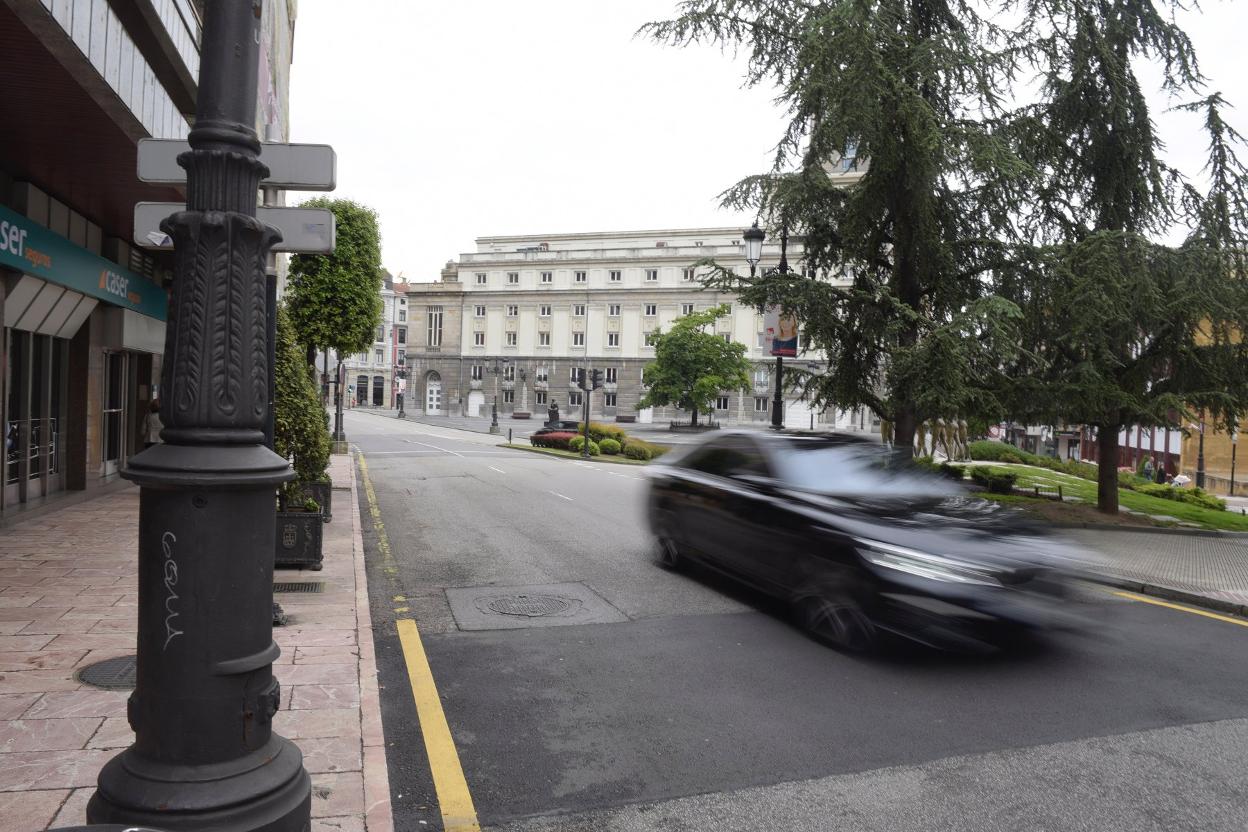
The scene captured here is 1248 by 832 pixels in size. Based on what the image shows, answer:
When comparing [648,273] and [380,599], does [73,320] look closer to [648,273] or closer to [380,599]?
[380,599]

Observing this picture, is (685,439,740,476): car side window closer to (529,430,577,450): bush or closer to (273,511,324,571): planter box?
(273,511,324,571): planter box

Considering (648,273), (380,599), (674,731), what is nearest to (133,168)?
(380,599)

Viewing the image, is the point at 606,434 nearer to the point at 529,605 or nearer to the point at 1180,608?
the point at 1180,608

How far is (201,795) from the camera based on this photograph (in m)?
2.66

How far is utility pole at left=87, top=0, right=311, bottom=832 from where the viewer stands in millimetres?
2674

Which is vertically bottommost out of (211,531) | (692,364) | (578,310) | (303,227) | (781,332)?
(211,531)

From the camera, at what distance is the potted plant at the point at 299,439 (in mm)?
9086

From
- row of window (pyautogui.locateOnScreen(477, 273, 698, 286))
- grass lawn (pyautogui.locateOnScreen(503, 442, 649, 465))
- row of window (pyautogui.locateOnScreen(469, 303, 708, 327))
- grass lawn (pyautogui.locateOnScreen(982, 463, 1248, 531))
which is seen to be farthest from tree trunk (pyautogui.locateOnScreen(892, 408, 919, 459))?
row of window (pyautogui.locateOnScreen(477, 273, 698, 286))

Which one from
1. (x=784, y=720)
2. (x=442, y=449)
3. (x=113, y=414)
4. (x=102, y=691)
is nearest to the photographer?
(x=102, y=691)

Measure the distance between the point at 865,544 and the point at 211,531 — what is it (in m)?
5.01

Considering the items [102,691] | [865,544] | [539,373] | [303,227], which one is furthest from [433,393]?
[303,227]

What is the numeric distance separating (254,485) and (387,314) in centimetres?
12355

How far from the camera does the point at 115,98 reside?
890 cm

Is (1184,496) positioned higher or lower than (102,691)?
lower
